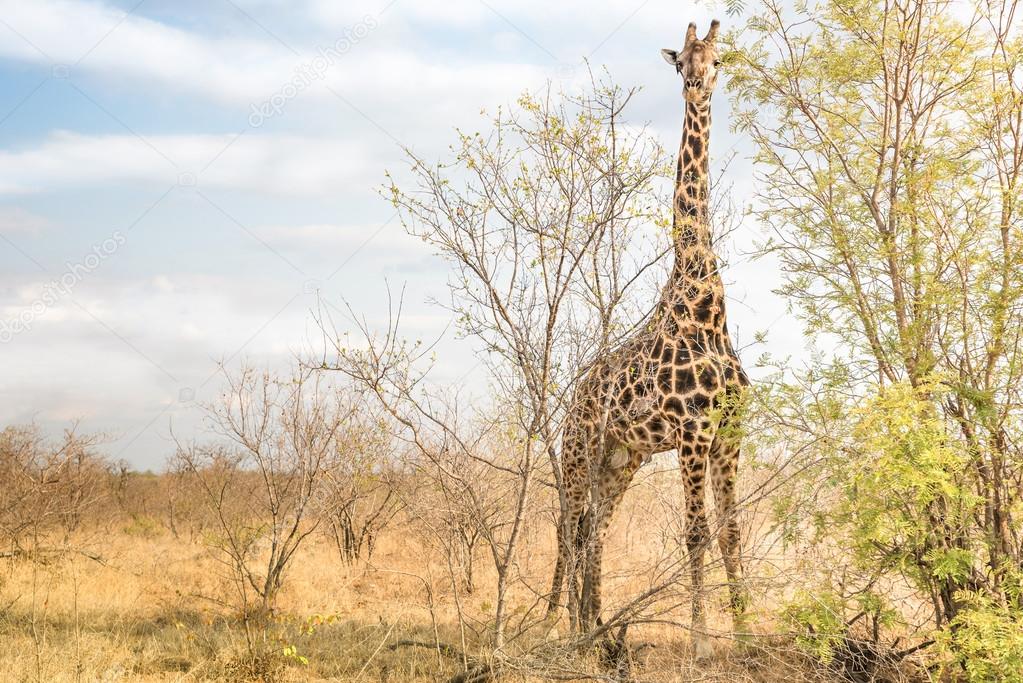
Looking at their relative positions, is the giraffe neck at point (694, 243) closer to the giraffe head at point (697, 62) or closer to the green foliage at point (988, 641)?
the giraffe head at point (697, 62)

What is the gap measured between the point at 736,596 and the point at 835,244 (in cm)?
264

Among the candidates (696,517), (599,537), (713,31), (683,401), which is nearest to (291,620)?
(599,537)

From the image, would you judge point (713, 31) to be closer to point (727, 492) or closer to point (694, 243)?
point (694, 243)

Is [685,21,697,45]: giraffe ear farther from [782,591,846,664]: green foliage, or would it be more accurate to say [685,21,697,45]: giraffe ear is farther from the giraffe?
[782,591,846,664]: green foliage

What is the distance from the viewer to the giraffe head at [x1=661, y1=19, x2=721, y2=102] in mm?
7820

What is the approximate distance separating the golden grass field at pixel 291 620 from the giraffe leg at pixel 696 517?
159 mm

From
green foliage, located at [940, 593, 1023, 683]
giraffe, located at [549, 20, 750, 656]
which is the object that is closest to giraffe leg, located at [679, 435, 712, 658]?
giraffe, located at [549, 20, 750, 656]

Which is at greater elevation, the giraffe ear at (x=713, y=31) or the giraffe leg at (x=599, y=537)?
the giraffe ear at (x=713, y=31)

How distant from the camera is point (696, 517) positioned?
675 centimetres

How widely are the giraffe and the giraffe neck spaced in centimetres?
1

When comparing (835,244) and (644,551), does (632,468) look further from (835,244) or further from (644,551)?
(644,551)

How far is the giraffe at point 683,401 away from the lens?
652 centimetres

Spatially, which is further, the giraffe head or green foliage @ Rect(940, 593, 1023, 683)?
the giraffe head

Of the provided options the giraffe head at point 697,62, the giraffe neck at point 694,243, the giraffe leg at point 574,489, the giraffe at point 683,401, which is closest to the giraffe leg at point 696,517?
the giraffe at point 683,401
